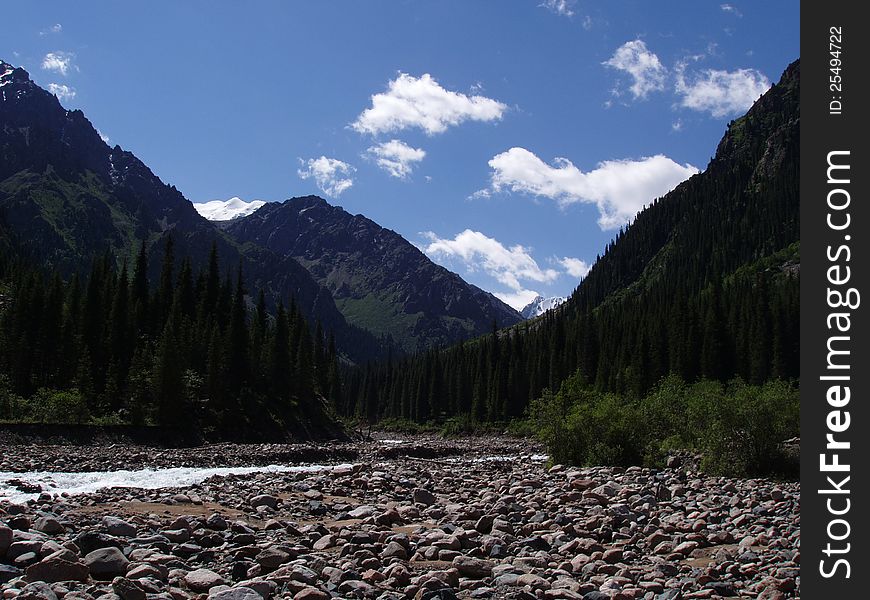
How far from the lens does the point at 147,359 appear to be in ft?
200

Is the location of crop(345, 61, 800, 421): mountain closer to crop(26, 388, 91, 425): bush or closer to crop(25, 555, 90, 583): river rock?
crop(26, 388, 91, 425): bush

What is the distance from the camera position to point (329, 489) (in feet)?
74.3

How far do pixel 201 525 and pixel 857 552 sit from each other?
11.5 meters

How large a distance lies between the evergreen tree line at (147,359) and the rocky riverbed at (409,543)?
30509mm

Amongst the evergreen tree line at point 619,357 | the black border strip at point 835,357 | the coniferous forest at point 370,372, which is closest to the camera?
the black border strip at point 835,357

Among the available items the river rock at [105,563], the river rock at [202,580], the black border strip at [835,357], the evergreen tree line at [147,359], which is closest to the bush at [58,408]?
the evergreen tree line at [147,359]

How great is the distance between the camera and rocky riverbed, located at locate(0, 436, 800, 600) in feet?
31.2

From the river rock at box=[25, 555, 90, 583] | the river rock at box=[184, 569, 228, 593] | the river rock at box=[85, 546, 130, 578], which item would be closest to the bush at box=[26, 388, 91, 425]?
the river rock at box=[85, 546, 130, 578]

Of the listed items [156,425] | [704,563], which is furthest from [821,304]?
[156,425]

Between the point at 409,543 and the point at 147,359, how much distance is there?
5429 centimetres

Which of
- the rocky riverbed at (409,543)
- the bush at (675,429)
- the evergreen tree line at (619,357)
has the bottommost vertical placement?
the rocky riverbed at (409,543)

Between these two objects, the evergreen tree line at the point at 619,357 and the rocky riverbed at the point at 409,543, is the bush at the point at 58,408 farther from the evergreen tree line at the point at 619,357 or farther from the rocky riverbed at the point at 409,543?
the evergreen tree line at the point at 619,357

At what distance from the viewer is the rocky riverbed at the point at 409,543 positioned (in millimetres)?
9523

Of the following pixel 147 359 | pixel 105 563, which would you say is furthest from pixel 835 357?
pixel 147 359
